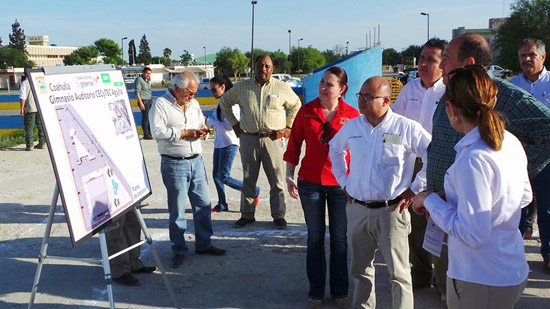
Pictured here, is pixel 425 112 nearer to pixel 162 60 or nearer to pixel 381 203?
pixel 381 203

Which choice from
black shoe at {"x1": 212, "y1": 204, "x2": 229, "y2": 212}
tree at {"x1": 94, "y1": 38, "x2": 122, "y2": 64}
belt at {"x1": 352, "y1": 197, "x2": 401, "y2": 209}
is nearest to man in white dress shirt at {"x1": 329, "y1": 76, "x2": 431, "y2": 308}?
belt at {"x1": 352, "y1": 197, "x2": 401, "y2": 209}

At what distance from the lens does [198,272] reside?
5039 millimetres

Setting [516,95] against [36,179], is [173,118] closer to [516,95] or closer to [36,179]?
[516,95]

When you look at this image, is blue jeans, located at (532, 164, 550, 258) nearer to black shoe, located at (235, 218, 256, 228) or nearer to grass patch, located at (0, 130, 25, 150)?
black shoe, located at (235, 218, 256, 228)

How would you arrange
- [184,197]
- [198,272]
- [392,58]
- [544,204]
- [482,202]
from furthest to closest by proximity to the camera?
1. [392,58]
2. [184,197]
3. [198,272]
4. [544,204]
5. [482,202]

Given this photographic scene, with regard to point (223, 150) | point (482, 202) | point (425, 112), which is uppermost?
point (425, 112)

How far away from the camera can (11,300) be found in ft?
14.5

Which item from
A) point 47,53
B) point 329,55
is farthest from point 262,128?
point 47,53

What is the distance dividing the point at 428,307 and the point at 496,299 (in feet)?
6.58

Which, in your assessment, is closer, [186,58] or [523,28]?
[523,28]

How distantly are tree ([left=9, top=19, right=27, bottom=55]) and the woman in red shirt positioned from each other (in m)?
130

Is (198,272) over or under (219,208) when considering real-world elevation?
under

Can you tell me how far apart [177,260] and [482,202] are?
3598mm

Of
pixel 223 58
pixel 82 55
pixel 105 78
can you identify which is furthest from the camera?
pixel 82 55
